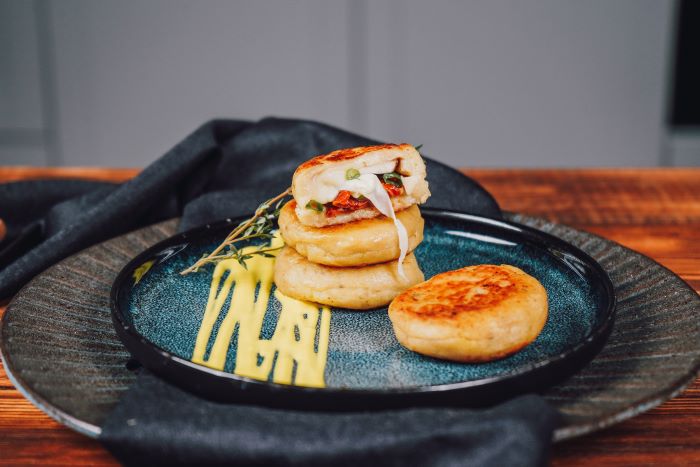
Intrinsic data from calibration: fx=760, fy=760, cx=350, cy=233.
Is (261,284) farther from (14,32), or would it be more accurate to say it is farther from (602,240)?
(14,32)

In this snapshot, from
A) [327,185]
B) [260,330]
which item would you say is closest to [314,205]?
[327,185]

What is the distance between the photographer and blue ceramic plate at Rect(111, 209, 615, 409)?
993mm

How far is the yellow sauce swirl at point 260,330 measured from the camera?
1172mm

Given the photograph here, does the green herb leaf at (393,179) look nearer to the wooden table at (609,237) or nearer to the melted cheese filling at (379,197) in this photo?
the melted cheese filling at (379,197)

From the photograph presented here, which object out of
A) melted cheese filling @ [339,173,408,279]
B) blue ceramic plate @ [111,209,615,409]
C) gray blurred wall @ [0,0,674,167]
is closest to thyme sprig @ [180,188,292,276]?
blue ceramic plate @ [111,209,615,409]

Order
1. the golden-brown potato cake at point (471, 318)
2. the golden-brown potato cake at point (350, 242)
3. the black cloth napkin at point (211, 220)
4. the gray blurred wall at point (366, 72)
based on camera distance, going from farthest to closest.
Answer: the gray blurred wall at point (366, 72) → the golden-brown potato cake at point (350, 242) → the golden-brown potato cake at point (471, 318) → the black cloth napkin at point (211, 220)

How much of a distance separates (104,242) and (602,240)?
3.63ft

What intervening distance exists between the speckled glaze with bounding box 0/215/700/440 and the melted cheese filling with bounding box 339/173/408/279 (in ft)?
1.31

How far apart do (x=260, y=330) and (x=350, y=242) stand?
22 centimetres

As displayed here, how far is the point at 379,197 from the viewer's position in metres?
1.41

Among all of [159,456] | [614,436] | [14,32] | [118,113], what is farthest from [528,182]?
[14,32]

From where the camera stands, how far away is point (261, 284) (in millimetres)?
1506

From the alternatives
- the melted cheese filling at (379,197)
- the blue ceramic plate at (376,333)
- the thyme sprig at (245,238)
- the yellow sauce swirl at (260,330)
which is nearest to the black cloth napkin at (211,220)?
the blue ceramic plate at (376,333)

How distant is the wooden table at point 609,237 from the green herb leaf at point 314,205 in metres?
0.57
